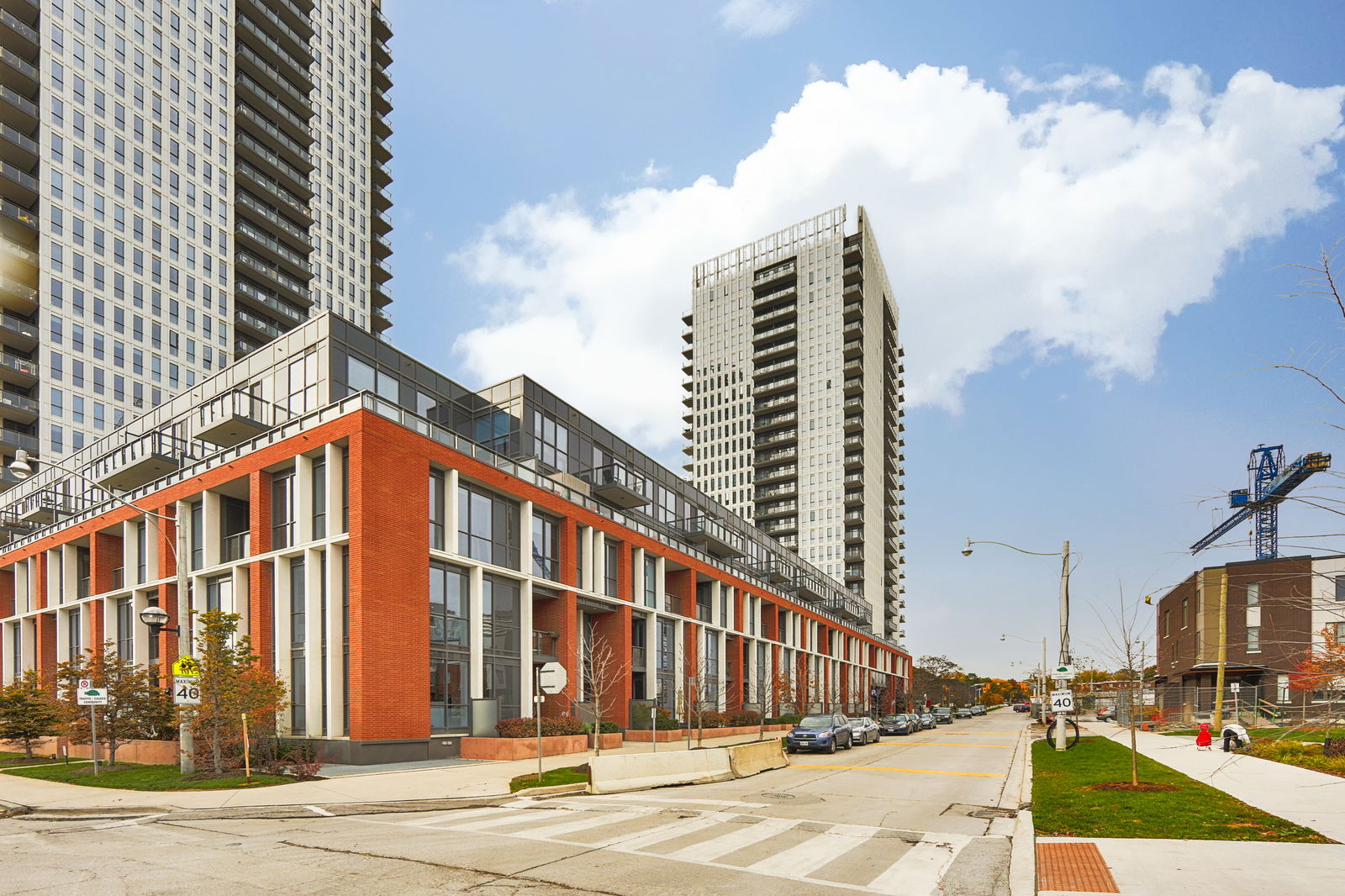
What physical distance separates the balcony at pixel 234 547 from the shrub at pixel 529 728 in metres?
11.7

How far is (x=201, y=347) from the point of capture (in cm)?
7681

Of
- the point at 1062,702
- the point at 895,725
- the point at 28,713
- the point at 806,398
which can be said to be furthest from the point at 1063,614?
the point at 806,398

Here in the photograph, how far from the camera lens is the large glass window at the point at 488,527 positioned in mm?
33281

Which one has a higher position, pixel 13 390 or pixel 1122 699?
pixel 13 390

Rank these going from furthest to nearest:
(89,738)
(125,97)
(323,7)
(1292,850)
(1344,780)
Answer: (323,7) < (125,97) < (89,738) < (1344,780) < (1292,850)

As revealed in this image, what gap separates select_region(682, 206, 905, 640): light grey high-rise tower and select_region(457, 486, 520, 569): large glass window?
86215 millimetres

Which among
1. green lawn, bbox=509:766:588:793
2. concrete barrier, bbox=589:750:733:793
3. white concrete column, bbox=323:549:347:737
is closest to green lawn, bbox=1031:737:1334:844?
concrete barrier, bbox=589:750:733:793

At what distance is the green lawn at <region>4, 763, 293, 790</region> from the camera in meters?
21.0

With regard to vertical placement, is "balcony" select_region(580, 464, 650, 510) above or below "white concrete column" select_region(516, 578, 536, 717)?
above

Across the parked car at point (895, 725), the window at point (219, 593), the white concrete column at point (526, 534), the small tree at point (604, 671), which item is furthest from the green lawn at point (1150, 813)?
the parked car at point (895, 725)

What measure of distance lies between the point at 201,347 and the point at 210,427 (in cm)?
4917

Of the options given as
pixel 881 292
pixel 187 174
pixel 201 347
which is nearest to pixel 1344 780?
pixel 201 347

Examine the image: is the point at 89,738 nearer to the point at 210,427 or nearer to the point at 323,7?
the point at 210,427

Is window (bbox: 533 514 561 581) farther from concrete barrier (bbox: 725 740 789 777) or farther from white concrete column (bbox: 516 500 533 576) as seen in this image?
concrete barrier (bbox: 725 740 789 777)
